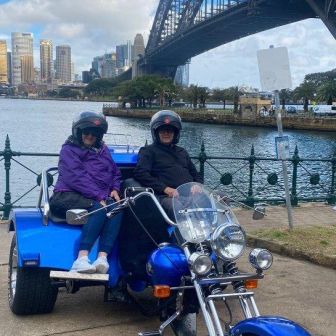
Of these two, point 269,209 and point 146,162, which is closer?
point 146,162

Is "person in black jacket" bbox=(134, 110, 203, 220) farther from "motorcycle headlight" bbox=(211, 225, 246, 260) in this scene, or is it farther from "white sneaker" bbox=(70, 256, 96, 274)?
"motorcycle headlight" bbox=(211, 225, 246, 260)

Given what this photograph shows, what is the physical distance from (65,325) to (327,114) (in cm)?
6743

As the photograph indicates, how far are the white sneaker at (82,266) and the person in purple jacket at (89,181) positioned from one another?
10 cm

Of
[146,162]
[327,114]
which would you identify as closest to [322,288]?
[146,162]

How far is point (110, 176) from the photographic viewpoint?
4633 mm

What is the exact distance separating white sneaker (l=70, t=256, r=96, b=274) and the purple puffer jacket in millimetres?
647

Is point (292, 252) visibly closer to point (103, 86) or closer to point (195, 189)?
point (195, 189)

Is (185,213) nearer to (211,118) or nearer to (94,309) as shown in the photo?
(94,309)

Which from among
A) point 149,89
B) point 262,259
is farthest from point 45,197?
point 149,89

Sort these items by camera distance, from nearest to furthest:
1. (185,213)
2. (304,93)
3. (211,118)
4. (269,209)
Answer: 1. (185,213)
2. (269,209)
3. (211,118)
4. (304,93)

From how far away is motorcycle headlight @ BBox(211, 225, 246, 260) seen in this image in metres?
3.26

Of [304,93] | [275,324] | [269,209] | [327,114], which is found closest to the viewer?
[275,324]

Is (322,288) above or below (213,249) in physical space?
below

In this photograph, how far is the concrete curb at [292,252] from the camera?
6.14 metres
